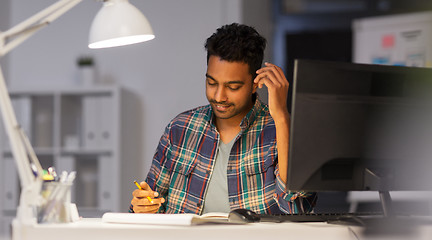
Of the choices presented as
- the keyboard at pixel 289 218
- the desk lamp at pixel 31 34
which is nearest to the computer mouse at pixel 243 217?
the keyboard at pixel 289 218

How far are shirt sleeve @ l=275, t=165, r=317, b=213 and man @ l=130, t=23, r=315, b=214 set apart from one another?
0.03ft

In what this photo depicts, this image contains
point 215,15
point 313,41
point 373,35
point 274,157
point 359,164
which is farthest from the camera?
point 313,41

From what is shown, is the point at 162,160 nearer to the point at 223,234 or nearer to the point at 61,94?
the point at 223,234

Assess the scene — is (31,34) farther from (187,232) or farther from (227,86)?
(227,86)

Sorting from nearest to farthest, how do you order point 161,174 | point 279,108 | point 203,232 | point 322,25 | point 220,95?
1. point 203,232
2. point 279,108
3. point 220,95
4. point 161,174
5. point 322,25

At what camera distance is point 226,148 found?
205 centimetres

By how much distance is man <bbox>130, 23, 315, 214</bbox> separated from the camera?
76.9 inches

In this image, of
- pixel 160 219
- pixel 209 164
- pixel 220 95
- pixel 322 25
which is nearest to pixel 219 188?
pixel 209 164

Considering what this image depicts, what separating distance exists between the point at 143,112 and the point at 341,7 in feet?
6.23

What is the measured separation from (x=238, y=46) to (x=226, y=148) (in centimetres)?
36

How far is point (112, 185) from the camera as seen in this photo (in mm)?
3844

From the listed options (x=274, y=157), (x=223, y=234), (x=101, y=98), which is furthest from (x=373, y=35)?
(x=223, y=234)

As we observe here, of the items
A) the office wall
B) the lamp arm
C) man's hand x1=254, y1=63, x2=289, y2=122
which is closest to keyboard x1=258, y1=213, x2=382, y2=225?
man's hand x1=254, y1=63, x2=289, y2=122

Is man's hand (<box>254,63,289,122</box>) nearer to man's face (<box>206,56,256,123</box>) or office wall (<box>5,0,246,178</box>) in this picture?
man's face (<box>206,56,256,123</box>)
